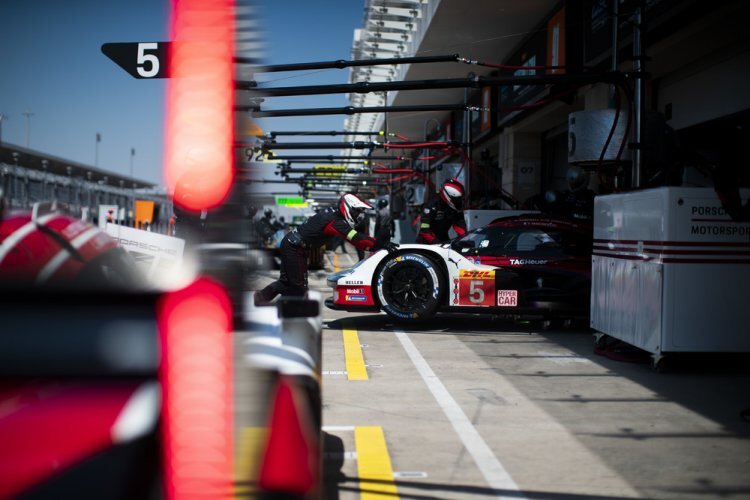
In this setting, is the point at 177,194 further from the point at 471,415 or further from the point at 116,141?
the point at 471,415

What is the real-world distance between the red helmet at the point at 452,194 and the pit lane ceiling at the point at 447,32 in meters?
4.60

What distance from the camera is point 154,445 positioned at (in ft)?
6.68

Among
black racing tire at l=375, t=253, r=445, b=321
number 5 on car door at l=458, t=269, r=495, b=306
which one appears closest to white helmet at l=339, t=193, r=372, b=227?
black racing tire at l=375, t=253, r=445, b=321

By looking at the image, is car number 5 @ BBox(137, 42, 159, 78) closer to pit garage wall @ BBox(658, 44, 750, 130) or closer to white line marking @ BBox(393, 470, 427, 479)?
white line marking @ BBox(393, 470, 427, 479)

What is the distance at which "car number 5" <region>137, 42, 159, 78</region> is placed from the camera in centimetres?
252

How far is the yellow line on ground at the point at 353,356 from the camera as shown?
695 cm

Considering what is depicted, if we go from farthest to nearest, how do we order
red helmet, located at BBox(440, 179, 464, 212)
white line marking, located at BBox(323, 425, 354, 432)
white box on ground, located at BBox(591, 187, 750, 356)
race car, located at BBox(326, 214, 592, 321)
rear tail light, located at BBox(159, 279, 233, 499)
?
red helmet, located at BBox(440, 179, 464, 212) → race car, located at BBox(326, 214, 592, 321) → white box on ground, located at BBox(591, 187, 750, 356) → white line marking, located at BBox(323, 425, 354, 432) → rear tail light, located at BBox(159, 279, 233, 499)

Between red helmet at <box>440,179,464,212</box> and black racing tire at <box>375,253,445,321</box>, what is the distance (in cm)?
380

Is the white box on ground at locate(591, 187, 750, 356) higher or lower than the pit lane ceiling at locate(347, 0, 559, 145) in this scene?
lower

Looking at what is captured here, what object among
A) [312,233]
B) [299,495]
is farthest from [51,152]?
[312,233]

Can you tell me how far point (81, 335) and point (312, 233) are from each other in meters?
7.16

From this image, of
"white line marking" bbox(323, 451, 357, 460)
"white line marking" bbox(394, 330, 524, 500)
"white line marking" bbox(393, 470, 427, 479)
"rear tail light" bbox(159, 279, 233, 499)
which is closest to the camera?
"rear tail light" bbox(159, 279, 233, 499)

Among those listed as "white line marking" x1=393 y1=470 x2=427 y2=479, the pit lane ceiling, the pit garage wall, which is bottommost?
"white line marking" x1=393 y1=470 x2=427 y2=479

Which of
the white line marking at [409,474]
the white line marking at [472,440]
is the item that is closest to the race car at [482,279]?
the white line marking at [472,440]
